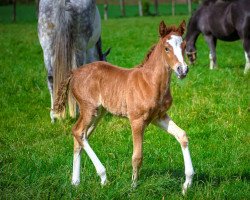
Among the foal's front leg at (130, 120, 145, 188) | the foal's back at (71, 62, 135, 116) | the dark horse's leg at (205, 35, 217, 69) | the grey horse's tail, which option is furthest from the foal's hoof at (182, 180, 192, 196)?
the dark horse's leg at (205, 35, 217, 69)

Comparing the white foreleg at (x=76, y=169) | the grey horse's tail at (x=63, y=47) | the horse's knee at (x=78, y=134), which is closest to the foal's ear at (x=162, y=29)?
the horse's knee at (x=78, y=134)

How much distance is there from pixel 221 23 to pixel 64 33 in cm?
688

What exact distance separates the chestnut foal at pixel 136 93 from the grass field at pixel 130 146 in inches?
10.4

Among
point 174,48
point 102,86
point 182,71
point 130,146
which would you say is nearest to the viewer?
point 182,71

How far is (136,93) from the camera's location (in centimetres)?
490

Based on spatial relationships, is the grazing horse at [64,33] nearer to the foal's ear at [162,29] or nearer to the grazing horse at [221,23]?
the foal's ear at [162,29]

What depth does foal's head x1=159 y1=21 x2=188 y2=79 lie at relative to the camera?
14.8 feet

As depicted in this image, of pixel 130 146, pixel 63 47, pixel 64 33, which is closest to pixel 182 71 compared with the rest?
pixel 130 146

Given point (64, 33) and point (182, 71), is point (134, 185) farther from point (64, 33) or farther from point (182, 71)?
point (64, 33)

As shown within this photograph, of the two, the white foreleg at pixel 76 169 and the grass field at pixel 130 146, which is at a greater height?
the white foreleg at pixel 76 169

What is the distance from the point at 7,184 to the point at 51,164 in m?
1.11

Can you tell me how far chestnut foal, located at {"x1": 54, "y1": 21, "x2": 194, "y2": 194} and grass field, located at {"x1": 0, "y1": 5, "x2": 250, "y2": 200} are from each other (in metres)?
0.26

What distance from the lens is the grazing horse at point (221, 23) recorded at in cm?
1242

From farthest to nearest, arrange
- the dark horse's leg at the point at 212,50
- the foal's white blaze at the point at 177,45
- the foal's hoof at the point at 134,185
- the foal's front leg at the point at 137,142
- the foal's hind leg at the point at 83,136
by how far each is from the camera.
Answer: the dark horse's leg at the point at 212,50, the foal's hind leg at the point at 83,136, the foal's front leg at the point at 137,142, the foal's hoof at the point at 134,185, the foal's white blaze at the point at 177,45
